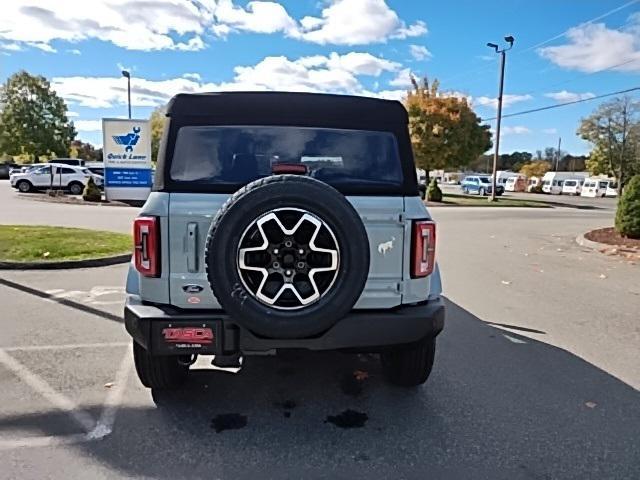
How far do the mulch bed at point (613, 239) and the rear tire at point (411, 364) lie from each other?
9689 mm

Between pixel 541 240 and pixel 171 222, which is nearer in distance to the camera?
pixel 171 222

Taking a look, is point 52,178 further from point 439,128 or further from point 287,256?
point 287,256

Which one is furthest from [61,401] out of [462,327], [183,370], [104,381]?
[462,327]

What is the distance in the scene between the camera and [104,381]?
3.82m

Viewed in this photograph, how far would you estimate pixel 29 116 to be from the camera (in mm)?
52938

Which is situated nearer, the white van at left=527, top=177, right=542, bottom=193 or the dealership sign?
the dealership sign

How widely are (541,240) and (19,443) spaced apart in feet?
43.7

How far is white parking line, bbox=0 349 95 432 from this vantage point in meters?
3.22

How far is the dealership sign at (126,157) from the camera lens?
1969 centimetres

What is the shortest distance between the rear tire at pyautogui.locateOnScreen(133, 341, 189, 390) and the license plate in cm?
55

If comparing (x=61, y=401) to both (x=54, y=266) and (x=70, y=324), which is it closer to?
(x=70, y=324)

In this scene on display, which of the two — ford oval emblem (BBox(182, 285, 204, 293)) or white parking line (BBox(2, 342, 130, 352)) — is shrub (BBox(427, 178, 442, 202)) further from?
ford oval emblem (BBox(182, 285, 204, 293))

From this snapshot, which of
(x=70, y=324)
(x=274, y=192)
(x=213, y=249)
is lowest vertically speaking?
(x=70, y=324)

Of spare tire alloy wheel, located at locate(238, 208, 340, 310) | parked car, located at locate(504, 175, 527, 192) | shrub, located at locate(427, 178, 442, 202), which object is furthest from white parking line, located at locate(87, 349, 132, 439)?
parked car, located at locate(504, 175, 527, 192)
